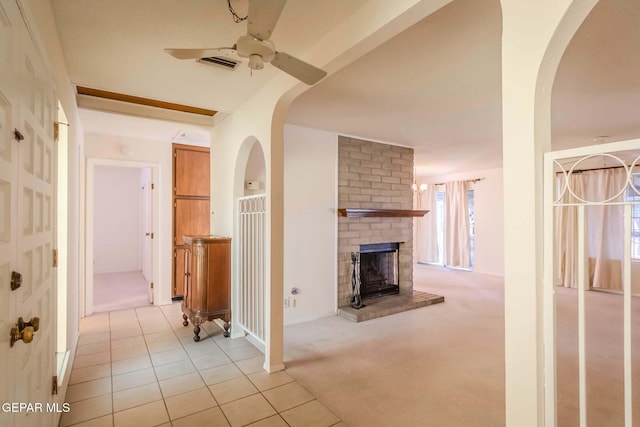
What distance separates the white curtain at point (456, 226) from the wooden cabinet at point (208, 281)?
6087 millimetres

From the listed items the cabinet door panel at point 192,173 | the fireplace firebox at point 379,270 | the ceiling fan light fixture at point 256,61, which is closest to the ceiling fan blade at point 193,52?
the ceiling fan light fixture at point 256,61

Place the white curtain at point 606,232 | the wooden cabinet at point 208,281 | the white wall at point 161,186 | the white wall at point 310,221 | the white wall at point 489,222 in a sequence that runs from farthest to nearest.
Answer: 1. the white wall at point 489,222
2. the white curtain at point 606,232
3. the white wall at point 161,186
4. the white wall at point 310,221
5. the wooden cabinet at point 208,281

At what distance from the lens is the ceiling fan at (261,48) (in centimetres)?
131

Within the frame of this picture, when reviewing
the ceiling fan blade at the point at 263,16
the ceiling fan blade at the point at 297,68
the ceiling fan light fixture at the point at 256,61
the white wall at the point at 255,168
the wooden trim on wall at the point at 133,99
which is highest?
the wooden trim on wall at the point at 133,99

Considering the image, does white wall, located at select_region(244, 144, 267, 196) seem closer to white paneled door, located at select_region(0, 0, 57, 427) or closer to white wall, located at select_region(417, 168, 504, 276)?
white paneled door, located at select_region(0, 0, 57, 427)

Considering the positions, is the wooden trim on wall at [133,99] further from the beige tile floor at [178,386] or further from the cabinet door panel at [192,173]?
the beige tile floor at [178,386]

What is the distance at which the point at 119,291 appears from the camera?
5.46 meters

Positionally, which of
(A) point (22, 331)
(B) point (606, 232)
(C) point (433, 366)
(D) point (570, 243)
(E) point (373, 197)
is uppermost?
(E) point (373, 197)

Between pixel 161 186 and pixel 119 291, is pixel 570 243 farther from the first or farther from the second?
pixel 119 291

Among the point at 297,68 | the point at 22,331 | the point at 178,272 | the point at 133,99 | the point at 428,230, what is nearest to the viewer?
the point at 22,331

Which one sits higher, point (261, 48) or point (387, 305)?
point (261, 48)

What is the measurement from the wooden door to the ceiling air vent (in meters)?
2.89

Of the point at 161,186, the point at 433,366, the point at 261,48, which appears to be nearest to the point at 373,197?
the point at 433,366

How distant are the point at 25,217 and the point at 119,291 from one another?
4.90m
